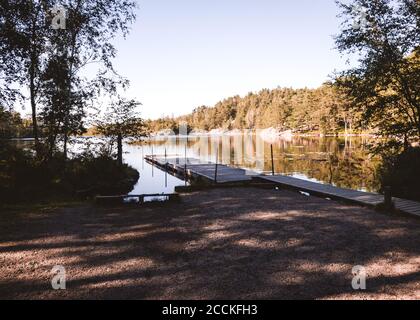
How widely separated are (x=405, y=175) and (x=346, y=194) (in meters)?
2.84

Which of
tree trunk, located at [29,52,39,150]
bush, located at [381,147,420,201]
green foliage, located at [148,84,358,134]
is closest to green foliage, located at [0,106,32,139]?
tree trunk, located at [29,52,39,150]

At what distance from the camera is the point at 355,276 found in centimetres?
614

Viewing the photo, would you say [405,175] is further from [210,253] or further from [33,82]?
[33,82]

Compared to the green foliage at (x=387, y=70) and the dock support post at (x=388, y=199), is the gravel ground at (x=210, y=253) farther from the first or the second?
the green foliage at (x=387, y=70)

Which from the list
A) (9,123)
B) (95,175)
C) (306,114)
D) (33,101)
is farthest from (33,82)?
(306,114)

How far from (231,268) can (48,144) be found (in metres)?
13.1

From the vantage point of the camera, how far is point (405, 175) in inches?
583

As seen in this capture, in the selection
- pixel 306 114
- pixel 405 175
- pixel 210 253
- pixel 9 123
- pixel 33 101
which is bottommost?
pixel 210 253

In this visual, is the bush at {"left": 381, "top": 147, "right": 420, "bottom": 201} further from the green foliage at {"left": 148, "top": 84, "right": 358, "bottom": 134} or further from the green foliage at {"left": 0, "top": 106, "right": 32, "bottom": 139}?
the green foliage at {"left": 148, "top": 84, "right": 358, "bottom": 134}

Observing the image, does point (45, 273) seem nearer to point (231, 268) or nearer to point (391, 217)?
point (231, 268)

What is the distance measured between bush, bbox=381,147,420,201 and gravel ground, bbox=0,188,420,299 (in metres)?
3.84

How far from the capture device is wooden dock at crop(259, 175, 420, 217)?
11.7 m
